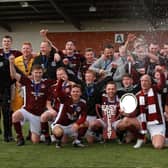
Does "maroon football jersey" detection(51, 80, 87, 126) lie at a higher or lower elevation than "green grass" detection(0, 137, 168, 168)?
higher

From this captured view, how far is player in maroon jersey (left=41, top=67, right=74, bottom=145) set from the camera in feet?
24.2

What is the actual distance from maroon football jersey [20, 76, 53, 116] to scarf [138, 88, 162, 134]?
150 centimetres

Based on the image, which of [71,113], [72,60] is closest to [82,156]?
[71,113]

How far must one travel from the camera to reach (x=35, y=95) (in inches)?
298

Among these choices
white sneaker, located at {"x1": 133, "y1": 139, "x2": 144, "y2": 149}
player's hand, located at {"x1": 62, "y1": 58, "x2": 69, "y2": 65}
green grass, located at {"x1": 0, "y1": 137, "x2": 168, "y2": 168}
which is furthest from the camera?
player's hand, located at {"x1": 62, "y1": 58, "x2": 69, "y2": 65}

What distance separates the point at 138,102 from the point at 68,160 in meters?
1.65

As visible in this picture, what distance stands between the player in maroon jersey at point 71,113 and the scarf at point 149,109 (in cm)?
85

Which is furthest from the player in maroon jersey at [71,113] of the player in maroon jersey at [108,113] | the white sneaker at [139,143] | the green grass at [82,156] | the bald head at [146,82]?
the bald head at [146,82]

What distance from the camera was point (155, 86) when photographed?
24.0 feet

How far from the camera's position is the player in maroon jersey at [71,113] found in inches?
285

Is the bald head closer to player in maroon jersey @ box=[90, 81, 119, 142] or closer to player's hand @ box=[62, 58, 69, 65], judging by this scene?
player in maroon jersey @ box=[90, 81, 119, 142]

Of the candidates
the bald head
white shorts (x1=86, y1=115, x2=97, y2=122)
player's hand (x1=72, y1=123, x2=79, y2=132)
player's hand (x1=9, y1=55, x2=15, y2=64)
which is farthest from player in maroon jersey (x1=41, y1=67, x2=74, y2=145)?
the bald head

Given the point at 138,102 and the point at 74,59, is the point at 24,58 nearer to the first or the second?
the point at 74,59

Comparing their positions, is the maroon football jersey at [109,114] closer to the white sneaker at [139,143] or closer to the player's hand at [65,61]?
the white sneaker at [139,143]
